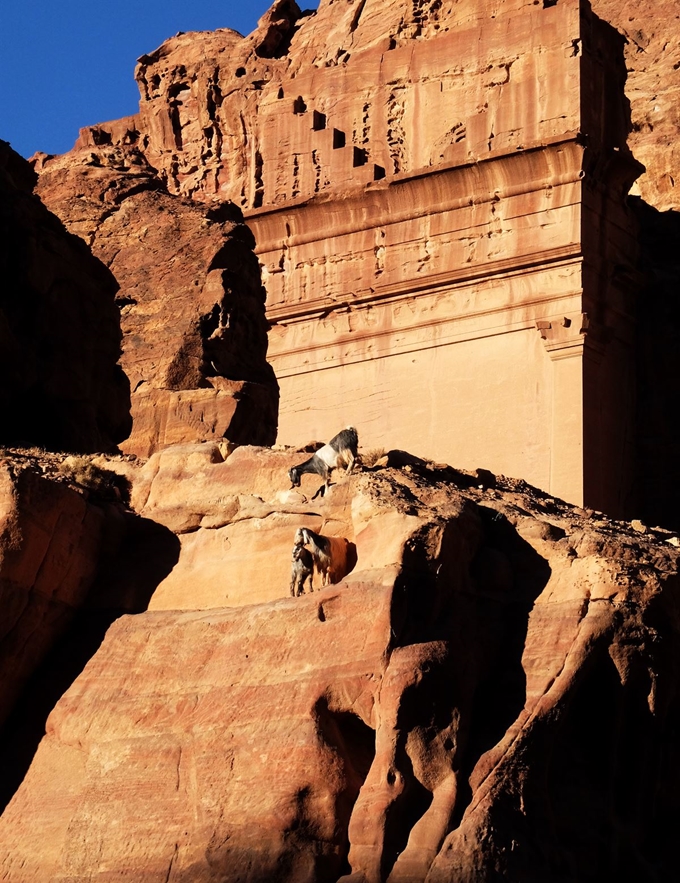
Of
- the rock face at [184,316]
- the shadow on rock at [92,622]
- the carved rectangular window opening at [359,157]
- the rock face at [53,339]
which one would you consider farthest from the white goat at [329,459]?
the carved rectangular window opening at [359,157]

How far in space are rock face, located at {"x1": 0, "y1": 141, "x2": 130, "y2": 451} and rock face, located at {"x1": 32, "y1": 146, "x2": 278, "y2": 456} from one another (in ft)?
3.06

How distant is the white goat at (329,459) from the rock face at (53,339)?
324cm

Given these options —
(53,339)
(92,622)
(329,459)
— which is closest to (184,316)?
(53,339)

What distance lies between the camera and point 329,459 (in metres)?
16.6

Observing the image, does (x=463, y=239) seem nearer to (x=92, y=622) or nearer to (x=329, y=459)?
(x=329, y=459)

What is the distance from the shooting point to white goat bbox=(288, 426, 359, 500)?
1655 centimetres

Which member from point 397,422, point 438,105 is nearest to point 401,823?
point 397,422

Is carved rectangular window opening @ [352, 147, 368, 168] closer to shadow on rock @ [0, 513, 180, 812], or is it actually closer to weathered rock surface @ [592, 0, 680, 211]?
weathered rock surface @ [592, 0, 680, 211]

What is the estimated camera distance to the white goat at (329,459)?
16547mm

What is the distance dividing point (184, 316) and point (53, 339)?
7.09ft

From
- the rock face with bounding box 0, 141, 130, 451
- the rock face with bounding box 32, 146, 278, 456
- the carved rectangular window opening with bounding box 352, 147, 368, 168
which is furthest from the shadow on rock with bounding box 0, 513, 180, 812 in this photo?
the carved rectangular window opening with bounding box 352, 147, 368, 168

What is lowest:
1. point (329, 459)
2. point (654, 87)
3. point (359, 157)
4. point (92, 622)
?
point (92, 622)

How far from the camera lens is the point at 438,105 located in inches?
1102

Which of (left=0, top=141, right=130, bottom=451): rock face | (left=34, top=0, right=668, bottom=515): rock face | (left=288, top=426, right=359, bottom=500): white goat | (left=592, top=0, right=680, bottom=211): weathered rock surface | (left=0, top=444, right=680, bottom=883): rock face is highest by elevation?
(left=592, top=0, right=680, bottom=211): weathered rock surface
